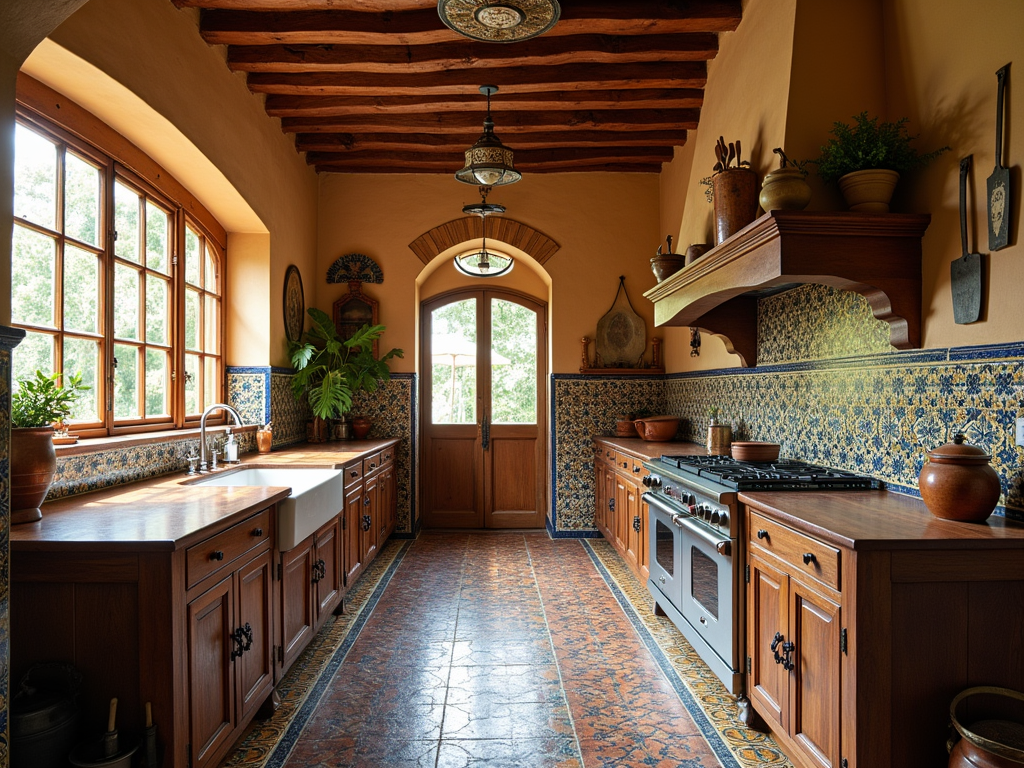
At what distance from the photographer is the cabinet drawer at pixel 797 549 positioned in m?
1.97

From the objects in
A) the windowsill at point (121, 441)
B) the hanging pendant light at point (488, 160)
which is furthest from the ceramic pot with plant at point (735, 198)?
the windowsill at point (121, 441)

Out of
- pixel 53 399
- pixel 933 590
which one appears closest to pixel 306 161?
pixel 53 399

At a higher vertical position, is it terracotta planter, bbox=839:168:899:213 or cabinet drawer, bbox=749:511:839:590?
terracotta planter, bbox=839:168:899:213

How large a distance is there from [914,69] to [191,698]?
136 inches

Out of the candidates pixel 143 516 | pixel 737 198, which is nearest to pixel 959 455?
pixel 737 198

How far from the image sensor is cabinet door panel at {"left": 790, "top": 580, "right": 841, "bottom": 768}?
1963 mm

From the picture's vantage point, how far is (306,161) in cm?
577

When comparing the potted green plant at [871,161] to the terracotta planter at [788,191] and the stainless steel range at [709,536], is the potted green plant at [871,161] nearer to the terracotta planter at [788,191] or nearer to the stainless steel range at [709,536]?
the terracotta planter at [788,191]

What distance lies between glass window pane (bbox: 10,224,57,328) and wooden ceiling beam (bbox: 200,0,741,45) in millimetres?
1762

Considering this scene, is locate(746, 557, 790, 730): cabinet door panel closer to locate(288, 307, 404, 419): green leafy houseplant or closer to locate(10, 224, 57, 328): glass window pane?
locate(10, 224, 57, 328): glass window pane

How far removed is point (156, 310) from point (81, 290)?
730 millimetres

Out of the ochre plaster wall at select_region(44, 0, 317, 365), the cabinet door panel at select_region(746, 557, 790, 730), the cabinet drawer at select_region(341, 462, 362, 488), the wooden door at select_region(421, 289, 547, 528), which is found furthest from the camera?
the wooden door at select_region(421, 289, 547, 528)

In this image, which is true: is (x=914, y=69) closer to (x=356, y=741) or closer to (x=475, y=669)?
(x=475, y=669)

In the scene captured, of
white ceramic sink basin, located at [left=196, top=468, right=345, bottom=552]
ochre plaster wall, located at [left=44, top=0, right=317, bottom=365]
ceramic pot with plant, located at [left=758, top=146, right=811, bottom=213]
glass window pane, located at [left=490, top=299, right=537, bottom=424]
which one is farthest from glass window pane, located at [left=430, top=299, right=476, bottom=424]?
ceramic pot with plant, located at [left=758, top=146, right=811, bottom=213]
